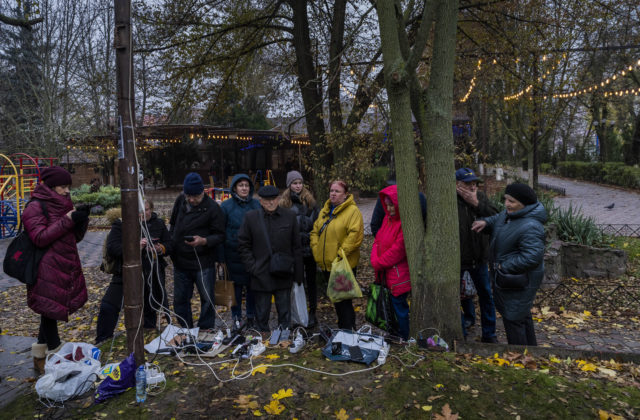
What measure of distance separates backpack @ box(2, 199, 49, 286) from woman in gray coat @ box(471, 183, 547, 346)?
4112mm

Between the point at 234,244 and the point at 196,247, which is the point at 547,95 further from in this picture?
the point at 196,247

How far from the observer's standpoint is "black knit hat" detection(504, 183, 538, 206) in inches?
159

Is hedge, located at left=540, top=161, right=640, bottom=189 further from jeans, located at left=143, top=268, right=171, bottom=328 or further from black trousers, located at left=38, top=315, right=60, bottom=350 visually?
black trousers, located at left=38, top=315, right=60, bottom=350

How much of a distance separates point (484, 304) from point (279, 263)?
7.57 feet

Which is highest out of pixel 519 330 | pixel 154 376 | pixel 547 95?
pixel 547 95

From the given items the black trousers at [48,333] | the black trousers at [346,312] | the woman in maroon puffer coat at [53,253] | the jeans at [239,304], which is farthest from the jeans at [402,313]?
the black trousers at [48,333]

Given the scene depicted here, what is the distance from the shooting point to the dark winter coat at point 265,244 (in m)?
4.68

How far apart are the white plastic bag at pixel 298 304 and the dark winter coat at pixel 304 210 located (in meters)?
0.66

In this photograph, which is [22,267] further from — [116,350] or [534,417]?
[534,417]

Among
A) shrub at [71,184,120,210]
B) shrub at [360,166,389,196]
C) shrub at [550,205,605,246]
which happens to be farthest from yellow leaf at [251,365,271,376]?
shrub at [360,166,389,196]

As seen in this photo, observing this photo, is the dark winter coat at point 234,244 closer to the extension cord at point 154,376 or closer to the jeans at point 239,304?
the jeans at point 239,304

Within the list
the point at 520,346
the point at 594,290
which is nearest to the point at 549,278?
the point at 594,290

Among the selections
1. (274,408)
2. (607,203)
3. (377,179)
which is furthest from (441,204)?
(377,179)

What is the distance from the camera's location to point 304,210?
5.61 metres
